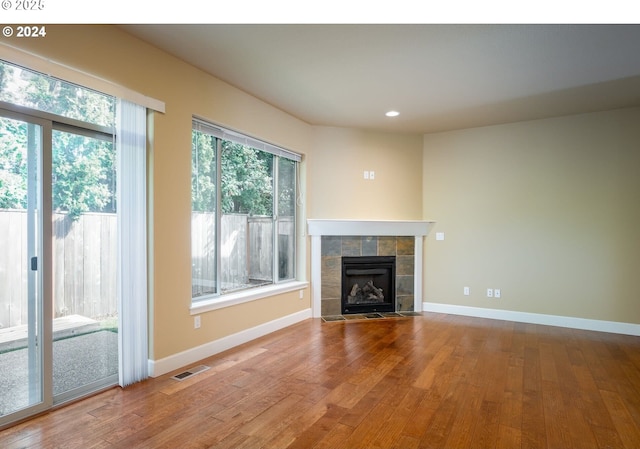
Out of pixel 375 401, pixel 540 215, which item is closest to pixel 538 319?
pixel 540 215

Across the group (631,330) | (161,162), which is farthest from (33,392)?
(631,330)

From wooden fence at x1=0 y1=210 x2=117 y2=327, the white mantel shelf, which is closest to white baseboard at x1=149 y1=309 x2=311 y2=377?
wooden fence at x1=0 y1=210 x2=117 y2=327

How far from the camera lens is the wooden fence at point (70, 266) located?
2.20 m

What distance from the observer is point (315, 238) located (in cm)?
506

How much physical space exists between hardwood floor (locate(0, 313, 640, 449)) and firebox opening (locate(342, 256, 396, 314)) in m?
1.36

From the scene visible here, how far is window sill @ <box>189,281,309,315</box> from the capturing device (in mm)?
3400

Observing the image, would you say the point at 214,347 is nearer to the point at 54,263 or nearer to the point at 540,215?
the point at 54,263

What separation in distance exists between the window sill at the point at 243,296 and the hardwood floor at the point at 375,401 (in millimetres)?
494

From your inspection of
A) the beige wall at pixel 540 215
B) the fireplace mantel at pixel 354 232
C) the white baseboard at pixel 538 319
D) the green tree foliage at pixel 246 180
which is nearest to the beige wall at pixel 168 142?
the green tree foliage at pixel 246 180

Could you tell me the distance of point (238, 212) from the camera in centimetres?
408

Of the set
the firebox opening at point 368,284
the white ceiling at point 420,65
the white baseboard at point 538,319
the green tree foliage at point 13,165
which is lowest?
the white baseboard at point 538,319

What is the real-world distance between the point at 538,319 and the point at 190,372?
445 centimetres

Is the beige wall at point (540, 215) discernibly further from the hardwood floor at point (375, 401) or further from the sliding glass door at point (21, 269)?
the sliding glass door at point (21, 269)

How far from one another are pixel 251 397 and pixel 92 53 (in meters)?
Result: 2.72
